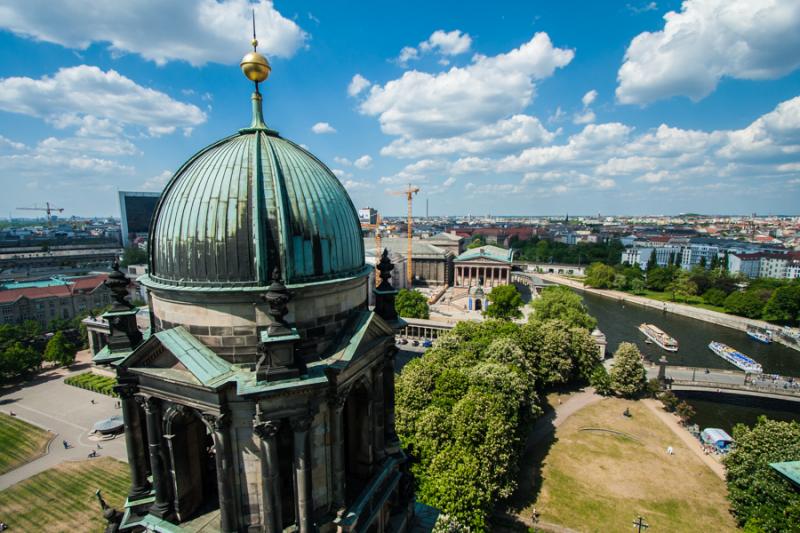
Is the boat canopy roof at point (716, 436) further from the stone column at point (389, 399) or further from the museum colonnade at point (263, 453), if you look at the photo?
the museum colonnade at point (263, 453)

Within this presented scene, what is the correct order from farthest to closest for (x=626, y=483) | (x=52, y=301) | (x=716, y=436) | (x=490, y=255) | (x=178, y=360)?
1. (x=490, y=255)
2. (x=52, y=301)
3. (x=716, y=436)
4. (x=626, y=483)
5. (x=178, y=360)

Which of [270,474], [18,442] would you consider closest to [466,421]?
[270,474]

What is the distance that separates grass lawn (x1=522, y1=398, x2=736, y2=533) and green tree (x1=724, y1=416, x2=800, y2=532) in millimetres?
3572

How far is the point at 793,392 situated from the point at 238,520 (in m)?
80.1

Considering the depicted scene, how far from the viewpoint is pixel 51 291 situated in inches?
3969

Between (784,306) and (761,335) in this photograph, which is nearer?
(761,335)

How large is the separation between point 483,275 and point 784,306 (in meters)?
79.4

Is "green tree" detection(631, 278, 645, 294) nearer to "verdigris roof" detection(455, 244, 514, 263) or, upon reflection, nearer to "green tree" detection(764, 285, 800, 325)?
"green tree" detection(764, 285, 800, 325)

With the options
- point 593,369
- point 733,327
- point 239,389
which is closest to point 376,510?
point 239,389

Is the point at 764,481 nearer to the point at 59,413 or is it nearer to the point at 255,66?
the point at 255,66

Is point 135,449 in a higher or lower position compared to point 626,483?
higher

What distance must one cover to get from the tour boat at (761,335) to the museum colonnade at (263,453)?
112687mm

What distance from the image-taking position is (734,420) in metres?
56.2

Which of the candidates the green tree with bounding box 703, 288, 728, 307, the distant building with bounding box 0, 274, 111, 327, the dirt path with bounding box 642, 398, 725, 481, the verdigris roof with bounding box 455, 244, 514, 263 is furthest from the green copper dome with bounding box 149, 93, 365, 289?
the green tree with bounding box 703, 288, 728, 307
